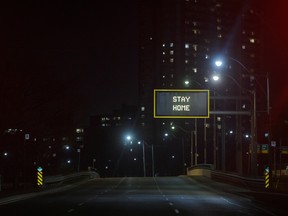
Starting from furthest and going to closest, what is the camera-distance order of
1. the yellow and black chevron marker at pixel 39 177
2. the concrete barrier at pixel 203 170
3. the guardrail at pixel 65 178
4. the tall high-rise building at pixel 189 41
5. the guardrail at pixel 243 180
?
1. the tall high-rise building at pixel 189 41
2. the concrete barrier at pixel 203 170
3. the guardrail at pixel 65 178
4. the yellow and black chevron marker at pixel 39 177
5. the guardrail at pixel 243 180

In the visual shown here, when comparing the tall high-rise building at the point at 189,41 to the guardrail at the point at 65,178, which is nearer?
the guardrail at the point at 65,178

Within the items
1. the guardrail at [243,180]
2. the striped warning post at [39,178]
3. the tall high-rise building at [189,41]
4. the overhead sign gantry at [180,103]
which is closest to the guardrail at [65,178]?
the striped warning post at [39,178]

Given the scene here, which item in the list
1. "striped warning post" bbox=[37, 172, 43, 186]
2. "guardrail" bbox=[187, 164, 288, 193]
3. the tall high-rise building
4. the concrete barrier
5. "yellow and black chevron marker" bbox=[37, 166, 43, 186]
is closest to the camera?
"guardrail" bbox=[187, 164, 288, 193]

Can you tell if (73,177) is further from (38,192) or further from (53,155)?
(38,192)

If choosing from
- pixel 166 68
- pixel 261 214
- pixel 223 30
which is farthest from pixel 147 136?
pixel 261 214

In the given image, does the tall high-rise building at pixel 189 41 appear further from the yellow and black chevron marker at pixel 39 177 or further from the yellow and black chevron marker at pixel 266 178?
the yellow and black chevron marker at pixel 266 178

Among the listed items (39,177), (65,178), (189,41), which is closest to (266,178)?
(39,177)

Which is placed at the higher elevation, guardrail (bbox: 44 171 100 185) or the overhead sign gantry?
the overhead sign gantry

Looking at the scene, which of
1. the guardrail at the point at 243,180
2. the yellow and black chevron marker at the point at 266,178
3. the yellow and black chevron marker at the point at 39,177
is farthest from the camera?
the yellow and black chevron marker at the point at 39,177

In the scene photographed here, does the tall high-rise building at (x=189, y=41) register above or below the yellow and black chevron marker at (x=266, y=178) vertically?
above

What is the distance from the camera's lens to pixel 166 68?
603ft

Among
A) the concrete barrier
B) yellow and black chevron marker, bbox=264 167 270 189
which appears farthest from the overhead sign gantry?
the concrete barrier

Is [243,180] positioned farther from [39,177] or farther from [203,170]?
[203,170]

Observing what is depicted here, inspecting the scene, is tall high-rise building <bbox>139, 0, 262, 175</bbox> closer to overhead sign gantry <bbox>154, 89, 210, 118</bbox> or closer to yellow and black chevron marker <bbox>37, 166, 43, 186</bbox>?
yellow and black chevron marker <bbox>37, 166, 43, 186</bbox>
